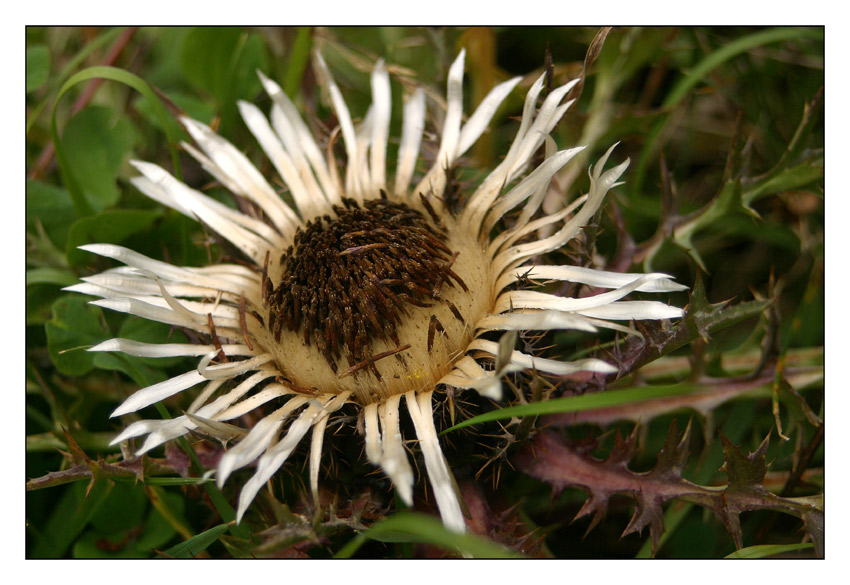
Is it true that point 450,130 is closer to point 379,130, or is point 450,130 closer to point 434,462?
point 379,130

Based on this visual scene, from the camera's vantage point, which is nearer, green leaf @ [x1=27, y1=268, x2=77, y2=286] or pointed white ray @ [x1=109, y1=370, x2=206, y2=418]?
pointed white ray @ [x1=109, y1=370, x2=206, y2=418]

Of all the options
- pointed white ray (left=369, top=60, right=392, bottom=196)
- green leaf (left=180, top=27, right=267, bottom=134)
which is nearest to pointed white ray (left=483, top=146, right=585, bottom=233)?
pointed white ray (left=369, top=60, right=392, bottom=196)

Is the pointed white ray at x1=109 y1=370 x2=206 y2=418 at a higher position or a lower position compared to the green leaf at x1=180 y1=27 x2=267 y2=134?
lower

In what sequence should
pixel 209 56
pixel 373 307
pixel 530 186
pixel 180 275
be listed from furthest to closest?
pixel 209 56, pixel 180 275, pixel 530 186, pixel 373 307

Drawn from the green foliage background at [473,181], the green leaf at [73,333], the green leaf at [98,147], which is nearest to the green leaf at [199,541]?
the green foliage background at [473,181]

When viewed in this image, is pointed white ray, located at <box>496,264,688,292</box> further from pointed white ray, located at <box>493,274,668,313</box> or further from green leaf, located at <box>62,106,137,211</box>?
green leaf, located at <box>62,106,137,211</box>

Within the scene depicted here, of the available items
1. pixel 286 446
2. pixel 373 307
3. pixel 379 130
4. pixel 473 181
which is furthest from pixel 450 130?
pixel 286 446

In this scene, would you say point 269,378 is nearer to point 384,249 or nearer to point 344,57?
point 384,249

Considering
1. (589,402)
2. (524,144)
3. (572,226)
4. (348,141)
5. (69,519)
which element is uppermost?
(348,141)
